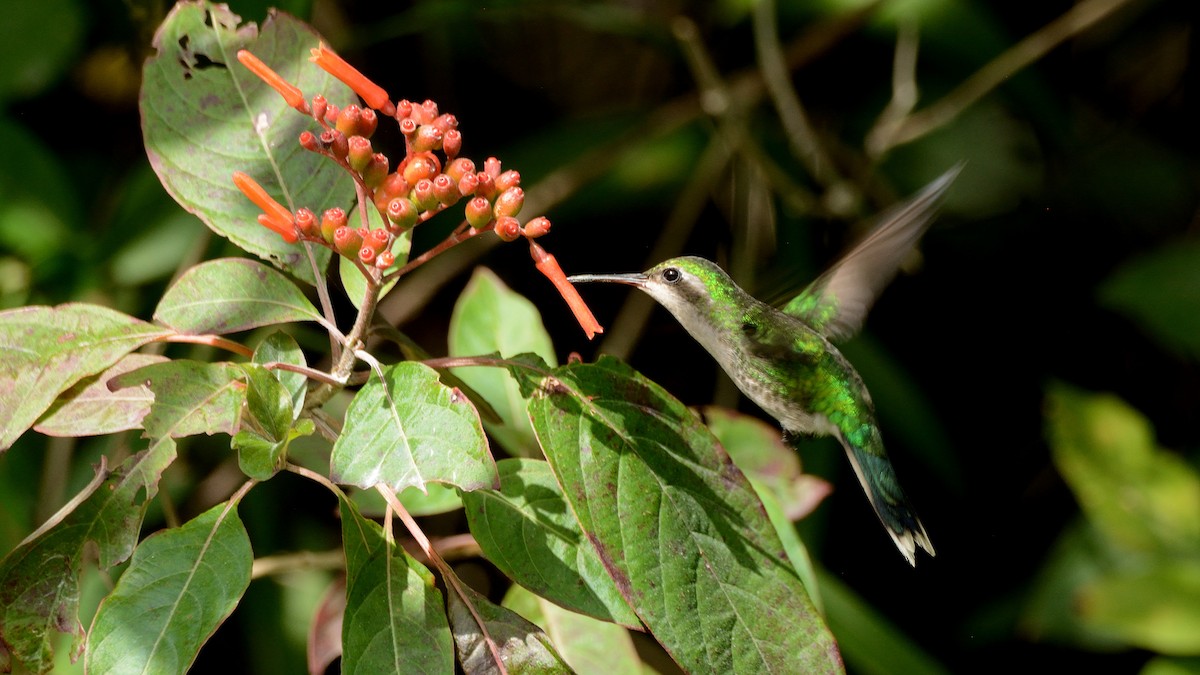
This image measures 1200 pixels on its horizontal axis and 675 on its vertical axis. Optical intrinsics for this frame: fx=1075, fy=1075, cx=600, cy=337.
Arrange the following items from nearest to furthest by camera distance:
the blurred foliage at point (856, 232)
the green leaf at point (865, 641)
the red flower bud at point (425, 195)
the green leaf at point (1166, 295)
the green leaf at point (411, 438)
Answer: the green leaf at point (411, 438) < the red flower bud at point (425, 195) < the green leaf at point (865, 641) < the blurred foliage at point (856, 232) < the green leaf at point (1166, 295)

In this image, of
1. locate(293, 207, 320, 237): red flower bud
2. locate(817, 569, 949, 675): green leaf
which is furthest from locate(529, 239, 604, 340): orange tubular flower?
locate(817, 569, 949, 675): green leaf

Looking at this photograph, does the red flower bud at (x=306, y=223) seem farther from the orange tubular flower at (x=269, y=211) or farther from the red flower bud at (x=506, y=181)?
the red flower bud at (x=506, y=181)

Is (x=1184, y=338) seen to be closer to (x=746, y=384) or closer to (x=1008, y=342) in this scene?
(x=1008, y=342)

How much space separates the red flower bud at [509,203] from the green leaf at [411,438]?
18 cm

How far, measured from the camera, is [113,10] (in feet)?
8.61

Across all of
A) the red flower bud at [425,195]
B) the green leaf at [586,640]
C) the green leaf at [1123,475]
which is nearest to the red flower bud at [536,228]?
the red flower bud at [425,195]

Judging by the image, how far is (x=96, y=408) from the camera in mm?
1156

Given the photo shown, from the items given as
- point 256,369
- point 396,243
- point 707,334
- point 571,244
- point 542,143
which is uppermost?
point 542,143

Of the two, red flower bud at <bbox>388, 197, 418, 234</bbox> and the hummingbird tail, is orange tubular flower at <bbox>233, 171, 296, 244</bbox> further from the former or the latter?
the hummingbird tail

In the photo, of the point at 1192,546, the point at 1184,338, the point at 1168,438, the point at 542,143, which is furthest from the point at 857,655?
the point at 1168,438

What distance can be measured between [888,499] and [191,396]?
991mm

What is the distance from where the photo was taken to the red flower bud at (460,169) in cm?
110

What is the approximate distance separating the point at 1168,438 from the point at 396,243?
295cm

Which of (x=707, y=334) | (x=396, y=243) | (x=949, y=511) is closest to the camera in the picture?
(x=396, y=243)
